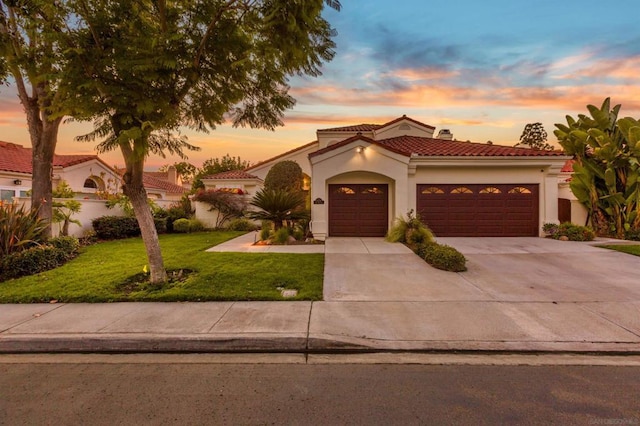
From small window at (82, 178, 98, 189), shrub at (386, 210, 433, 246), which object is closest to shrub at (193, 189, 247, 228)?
shrub at (386, 210, 433, 246)

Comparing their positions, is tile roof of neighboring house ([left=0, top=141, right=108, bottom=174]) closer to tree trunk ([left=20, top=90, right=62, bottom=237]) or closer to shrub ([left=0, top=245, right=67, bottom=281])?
tree trunk ([left=20, top=90, right=62, bottom=237])

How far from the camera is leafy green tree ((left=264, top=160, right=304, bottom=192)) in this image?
19219 millimetres

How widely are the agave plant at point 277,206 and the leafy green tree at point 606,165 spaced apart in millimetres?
12959

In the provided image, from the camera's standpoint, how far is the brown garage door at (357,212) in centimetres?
1393

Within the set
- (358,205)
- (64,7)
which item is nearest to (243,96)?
(64,7)

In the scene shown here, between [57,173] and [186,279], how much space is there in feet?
62.7

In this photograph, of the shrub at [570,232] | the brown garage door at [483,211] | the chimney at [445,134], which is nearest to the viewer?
the shrub at [570,232]

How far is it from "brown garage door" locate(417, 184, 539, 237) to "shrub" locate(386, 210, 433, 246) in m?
1.46

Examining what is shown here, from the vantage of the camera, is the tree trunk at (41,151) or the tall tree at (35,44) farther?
the tree trunk at (41,151)

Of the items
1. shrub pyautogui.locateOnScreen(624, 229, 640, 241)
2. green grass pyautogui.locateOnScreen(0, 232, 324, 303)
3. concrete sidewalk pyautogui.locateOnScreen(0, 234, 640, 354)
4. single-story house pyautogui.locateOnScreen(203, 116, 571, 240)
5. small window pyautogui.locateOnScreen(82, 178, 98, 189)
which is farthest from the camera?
small window pyautogui.locateOnScreen(82, 178, 98, 189)

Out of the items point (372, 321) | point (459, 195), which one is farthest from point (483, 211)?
point (372, 321)

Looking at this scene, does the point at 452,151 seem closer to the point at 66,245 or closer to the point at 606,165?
the point at 606,165

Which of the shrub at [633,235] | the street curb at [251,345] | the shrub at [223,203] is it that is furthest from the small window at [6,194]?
the shrub at [633,235]

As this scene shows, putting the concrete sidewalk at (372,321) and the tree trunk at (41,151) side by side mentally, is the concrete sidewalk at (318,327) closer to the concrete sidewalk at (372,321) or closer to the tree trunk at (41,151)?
Answer: the concrete sidewalk at (372,321)
